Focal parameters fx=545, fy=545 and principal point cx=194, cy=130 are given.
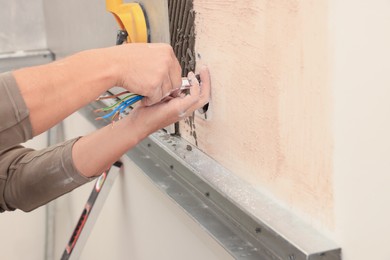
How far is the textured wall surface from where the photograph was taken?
738mm

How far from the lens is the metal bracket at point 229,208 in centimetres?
78

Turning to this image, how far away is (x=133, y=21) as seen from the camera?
1261 mm

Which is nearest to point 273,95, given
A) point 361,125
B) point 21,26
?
point 361,125

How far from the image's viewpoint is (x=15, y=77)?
77 centimetres

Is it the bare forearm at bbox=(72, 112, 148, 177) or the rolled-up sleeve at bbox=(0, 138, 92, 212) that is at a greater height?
the bare forearm at bbox=(72, 112, 148, 177)

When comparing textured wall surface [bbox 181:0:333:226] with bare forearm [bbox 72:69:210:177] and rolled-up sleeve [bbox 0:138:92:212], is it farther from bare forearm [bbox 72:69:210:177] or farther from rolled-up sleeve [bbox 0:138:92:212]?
rolled-up sleeve [bbox 0:138:92:212]

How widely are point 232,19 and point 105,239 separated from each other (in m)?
1.06

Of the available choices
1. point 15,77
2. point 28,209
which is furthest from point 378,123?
point 28,209

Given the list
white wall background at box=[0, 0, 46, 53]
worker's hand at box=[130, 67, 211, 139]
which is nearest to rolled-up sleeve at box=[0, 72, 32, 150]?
worker's hand at box=[130, 67, 211, 139]

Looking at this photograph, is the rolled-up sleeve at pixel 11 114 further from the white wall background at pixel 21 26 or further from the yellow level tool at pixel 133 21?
the white wall background at pixel 21 26

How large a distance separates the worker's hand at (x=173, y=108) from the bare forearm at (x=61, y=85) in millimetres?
180

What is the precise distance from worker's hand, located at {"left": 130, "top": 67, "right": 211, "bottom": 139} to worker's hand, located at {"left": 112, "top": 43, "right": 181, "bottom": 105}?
102 millimetres

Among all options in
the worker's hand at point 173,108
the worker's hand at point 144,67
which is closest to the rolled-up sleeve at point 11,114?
the worker's hand at point 144,67

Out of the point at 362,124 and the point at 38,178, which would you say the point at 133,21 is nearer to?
the point at 38,178
